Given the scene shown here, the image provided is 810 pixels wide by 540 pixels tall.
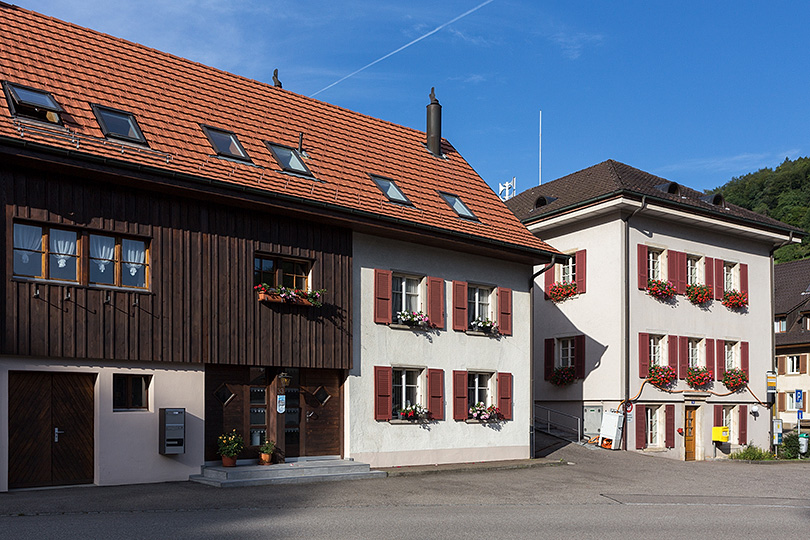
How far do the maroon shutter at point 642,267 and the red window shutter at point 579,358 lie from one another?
96.8 inches

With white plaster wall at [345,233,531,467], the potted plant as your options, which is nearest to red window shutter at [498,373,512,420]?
white plaster wall at [345,233,531,467]

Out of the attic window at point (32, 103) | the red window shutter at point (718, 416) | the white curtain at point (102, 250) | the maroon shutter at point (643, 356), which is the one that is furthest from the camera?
the red window shutter at point (718, 416)

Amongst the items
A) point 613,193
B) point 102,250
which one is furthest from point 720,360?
point 102,250

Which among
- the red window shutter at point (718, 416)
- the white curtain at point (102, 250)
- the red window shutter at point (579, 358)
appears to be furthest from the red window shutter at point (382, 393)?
the red window shutter at point (718, 416)

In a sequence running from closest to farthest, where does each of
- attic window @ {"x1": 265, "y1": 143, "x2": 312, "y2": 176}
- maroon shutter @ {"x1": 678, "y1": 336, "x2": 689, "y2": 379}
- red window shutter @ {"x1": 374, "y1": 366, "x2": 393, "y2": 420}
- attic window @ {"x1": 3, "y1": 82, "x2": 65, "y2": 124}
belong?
attic window @ {"x1": 3, "y1": 82, "x2": 65, "y2": 124} → attic window @ {"x1": 265, "y1": 143, "x2": 312, "y2": 176} → red window shutter @ {"x1": 374, "y1": 366, "x2": 393, "y2": 420} → maroon shutter @ {"x1": 678, "y1": 336, "x2": 689, "y2": 379}

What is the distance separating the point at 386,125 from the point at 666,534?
15643 millimetres

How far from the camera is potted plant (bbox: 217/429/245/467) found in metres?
17.0

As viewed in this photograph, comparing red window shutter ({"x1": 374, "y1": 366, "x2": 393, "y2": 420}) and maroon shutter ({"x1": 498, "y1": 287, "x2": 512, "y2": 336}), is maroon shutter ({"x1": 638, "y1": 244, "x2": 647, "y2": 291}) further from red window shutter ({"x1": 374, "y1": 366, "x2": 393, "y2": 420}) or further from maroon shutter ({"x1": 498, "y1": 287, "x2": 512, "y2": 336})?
red window shutter ({"x1": 374, "y1": 366, "x2": 393, "y2": 420})

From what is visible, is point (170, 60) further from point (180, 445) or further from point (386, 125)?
point (180, 445)

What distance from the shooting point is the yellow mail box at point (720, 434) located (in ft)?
95.6

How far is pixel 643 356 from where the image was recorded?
28.2m

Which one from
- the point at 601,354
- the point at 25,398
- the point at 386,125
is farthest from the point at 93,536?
the point at 601,354

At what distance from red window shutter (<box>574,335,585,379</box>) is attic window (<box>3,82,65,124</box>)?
18.1 m

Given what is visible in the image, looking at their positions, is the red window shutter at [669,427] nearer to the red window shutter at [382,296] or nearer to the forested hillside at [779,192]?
the red window shutter at [382,296]
